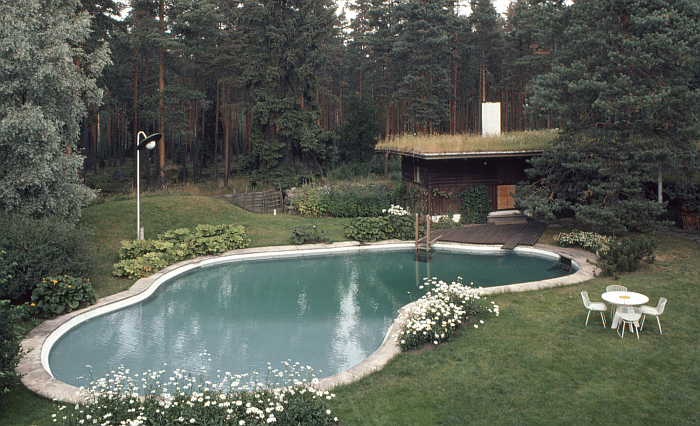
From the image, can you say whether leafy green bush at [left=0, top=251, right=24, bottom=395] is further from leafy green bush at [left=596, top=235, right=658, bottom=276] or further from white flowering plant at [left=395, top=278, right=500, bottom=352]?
leafy green bush at [left=596, top=235, right=658, bottom=276]

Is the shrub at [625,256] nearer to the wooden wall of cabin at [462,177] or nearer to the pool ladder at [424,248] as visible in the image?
the pool ladder at [424,248]

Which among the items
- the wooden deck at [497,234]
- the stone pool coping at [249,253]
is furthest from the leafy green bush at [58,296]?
the wooden deck at [497,234]

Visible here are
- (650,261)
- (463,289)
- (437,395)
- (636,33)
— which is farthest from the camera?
(636,33)

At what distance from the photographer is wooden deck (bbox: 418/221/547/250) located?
1661 cm

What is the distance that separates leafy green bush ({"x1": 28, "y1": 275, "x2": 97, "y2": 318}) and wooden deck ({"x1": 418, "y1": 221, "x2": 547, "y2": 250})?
33.5ft

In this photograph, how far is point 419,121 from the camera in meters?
32.8

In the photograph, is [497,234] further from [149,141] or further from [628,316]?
[149,141]

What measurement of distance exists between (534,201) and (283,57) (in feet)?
57.0

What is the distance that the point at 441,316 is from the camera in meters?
8.88

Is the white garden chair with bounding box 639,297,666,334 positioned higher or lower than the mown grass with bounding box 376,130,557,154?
lower

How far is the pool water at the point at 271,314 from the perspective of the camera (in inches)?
345

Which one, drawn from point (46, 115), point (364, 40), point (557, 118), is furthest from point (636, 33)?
point (364, 40)

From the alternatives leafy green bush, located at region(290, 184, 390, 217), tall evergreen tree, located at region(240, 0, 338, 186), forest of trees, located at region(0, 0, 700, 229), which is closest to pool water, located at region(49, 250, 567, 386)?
forest of trees, located at region(0, 0, 700, 229)

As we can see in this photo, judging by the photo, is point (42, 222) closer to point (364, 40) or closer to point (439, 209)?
point (439, 209)
